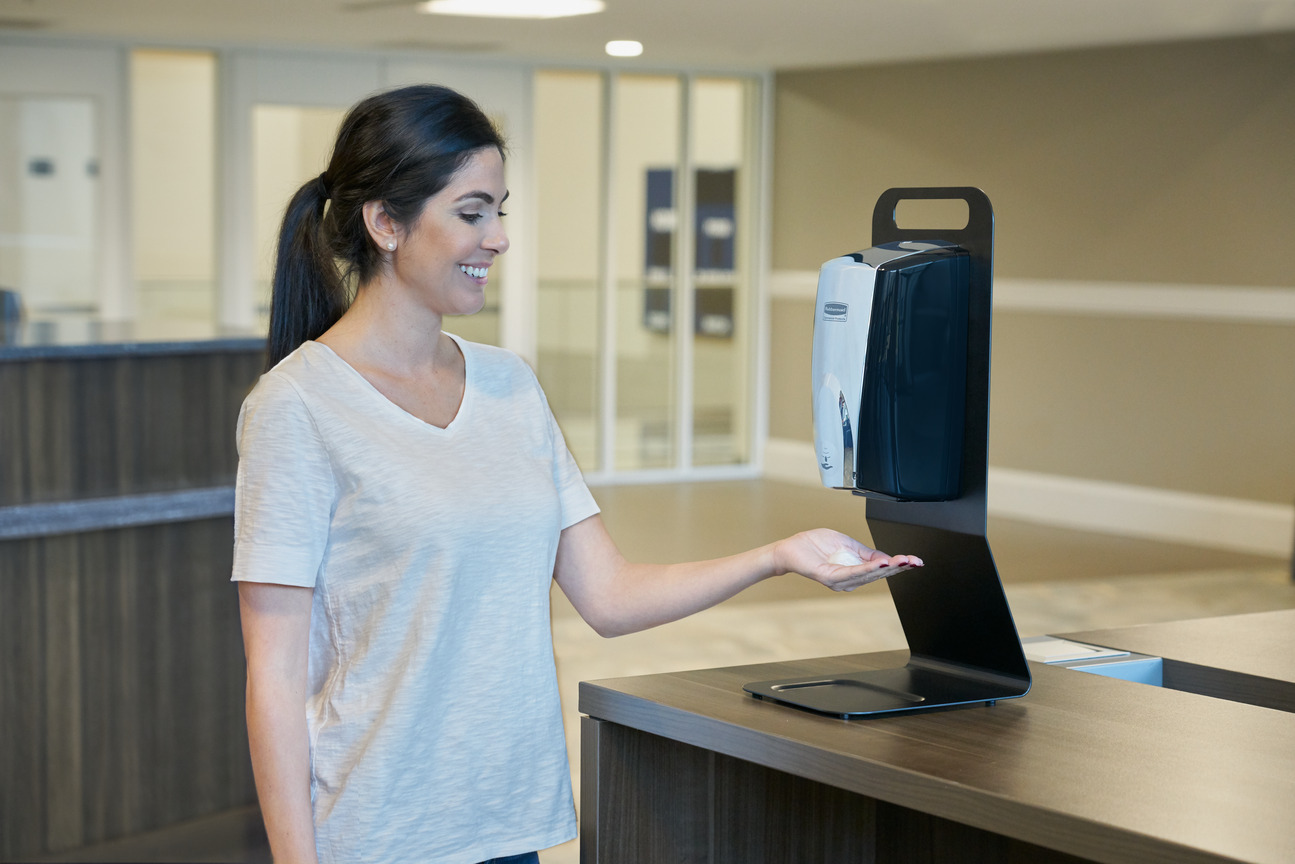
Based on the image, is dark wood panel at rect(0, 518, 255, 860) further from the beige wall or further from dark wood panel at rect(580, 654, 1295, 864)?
the beige wall

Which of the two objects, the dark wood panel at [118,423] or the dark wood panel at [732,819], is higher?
the dark wood panel at [118,423]

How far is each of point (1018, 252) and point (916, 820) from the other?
670cm

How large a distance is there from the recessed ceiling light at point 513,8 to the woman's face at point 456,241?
5.14m

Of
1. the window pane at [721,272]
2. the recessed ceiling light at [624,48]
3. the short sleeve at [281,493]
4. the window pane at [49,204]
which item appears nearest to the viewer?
the short sleeve at [281,493]

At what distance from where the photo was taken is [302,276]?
1514mm

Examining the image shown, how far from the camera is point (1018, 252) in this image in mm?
7918

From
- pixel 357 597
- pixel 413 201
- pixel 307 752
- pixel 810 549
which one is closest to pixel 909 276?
pixel 810 549

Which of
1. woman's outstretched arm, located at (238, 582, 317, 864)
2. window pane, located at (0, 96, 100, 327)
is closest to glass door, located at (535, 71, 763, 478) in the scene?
window pane, located at (0, 96, 100, 327)

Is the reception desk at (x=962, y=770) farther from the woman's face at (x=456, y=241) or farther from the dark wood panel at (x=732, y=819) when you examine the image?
the woman's face at (x=456, y=241)

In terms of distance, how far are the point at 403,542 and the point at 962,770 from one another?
0.56 m

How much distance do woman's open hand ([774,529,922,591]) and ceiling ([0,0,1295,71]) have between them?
517cm

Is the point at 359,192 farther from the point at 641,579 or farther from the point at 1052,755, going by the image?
the point at 1052,755

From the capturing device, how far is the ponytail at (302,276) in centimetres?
151

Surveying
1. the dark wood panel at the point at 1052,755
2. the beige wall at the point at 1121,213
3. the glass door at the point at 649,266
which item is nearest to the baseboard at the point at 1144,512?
the beige wall at the point at 1121,213
